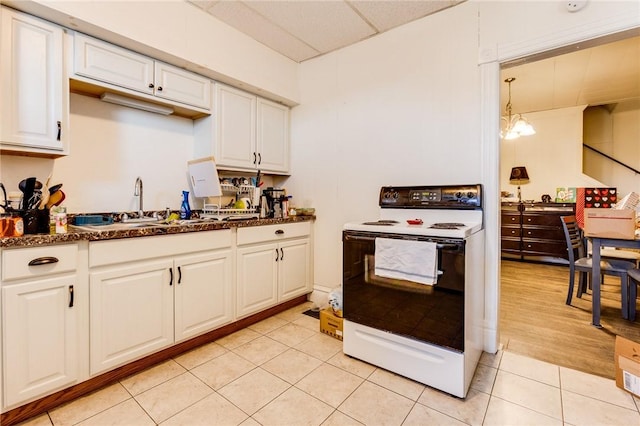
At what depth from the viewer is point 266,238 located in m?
2.63

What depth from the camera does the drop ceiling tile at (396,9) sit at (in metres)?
2.26

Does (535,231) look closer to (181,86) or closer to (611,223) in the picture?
(611,223)

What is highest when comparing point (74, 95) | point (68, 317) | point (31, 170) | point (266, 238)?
point (74, 95)

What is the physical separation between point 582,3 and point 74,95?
10.9ft

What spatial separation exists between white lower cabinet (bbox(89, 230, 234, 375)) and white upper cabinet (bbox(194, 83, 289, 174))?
0.82 m

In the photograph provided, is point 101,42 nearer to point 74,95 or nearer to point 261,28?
point 74,95

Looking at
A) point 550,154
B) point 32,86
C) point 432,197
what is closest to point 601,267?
point 432,197

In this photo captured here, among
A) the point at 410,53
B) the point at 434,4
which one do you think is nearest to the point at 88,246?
the point at 410,53

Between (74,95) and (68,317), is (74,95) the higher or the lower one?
the higher one

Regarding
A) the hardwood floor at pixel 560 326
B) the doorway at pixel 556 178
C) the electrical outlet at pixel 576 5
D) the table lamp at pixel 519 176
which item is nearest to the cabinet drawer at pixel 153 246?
the doorway at pixel 556 178

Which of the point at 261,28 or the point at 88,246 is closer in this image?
the point at 88,246

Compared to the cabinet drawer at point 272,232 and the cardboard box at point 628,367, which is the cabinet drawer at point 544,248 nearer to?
the cardboard box at point 628,367

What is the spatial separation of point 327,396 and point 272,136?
238cm

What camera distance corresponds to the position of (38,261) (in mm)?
1457
